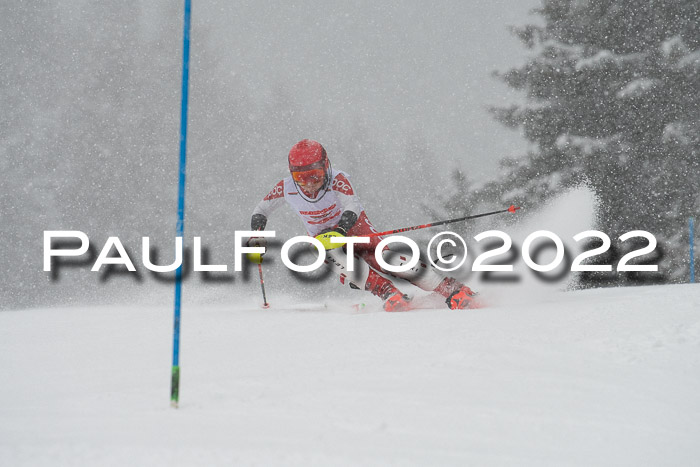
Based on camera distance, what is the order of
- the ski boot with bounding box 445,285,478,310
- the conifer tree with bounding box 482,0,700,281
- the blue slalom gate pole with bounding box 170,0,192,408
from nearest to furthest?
the blue slalom gate pole with bounding box 170,0,192,408 < the ski boot with bounding box 445,285,478,310 < the conifer tree with bounding box 482,0,700,281

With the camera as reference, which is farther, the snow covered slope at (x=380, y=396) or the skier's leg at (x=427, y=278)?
the skier's leg at (x=427, y=278)

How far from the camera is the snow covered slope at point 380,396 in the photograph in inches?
77.7

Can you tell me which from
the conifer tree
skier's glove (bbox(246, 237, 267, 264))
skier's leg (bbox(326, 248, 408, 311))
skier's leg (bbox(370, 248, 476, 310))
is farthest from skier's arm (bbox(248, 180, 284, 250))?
the conifer tree

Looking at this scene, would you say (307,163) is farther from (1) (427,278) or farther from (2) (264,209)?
(1) (427,278)

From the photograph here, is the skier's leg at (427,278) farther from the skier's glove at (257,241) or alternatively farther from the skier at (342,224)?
the skier's glove at (257,241)

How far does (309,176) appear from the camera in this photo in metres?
6.28

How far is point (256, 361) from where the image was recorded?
3.28 metres

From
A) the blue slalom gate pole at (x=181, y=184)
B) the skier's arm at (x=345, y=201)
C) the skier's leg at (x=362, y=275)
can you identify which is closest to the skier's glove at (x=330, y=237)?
the skier's arm at (x=345, y=201)

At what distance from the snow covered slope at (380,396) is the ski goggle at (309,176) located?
2386 millimetres

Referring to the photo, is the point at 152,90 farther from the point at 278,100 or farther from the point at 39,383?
the point at 39,383

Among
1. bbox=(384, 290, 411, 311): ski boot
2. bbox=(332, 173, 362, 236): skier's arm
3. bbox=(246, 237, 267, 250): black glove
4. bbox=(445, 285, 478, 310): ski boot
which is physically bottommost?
bbox=(384, 290, 411, 311): ski boot

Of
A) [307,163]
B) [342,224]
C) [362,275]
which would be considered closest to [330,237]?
[342,224]

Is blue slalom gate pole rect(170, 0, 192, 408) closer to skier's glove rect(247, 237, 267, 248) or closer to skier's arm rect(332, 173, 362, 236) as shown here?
skier's arm rect(332, 173, 362, 236)

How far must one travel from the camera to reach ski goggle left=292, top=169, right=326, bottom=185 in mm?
6254
